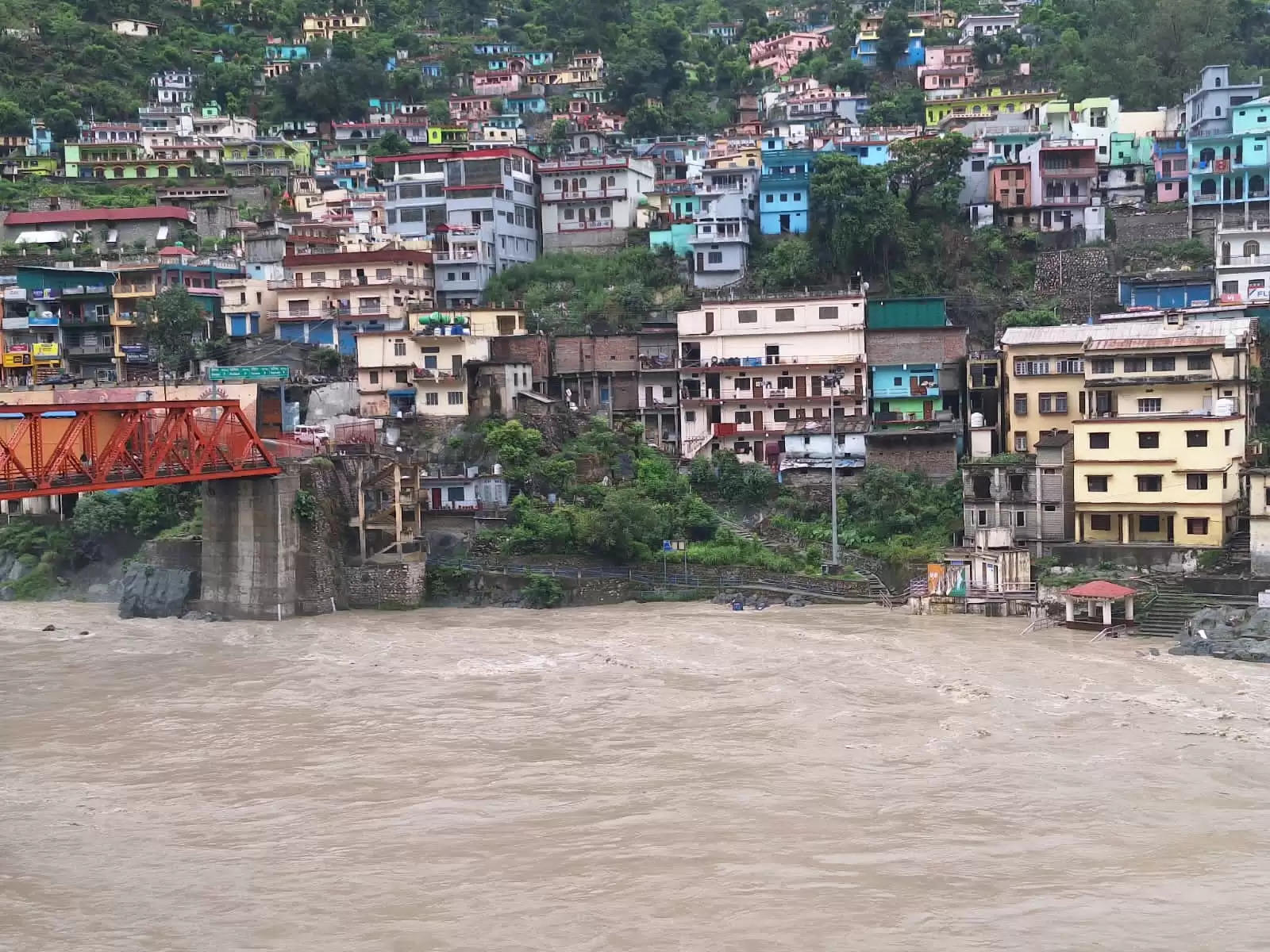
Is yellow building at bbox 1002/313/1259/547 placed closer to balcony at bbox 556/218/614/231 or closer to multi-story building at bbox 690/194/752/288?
multi-story building at bbox 690/194/752/288

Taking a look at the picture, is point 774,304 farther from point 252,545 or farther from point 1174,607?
point 252,545

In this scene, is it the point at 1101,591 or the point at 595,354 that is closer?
the point at 1101,591

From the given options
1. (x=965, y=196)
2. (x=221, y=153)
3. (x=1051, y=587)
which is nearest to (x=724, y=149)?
(x=965, y=196)

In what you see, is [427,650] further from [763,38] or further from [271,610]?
[763,38]

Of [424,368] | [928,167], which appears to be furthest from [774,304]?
[424,368]

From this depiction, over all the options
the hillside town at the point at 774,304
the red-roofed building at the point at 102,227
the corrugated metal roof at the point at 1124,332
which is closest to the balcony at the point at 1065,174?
the hillside town at the point at 774,304

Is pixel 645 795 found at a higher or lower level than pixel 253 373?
lower

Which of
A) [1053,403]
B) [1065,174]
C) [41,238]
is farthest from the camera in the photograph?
[41,238]

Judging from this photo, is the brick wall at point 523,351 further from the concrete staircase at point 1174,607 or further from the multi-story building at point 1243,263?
the multi-story building at point 1243,263
